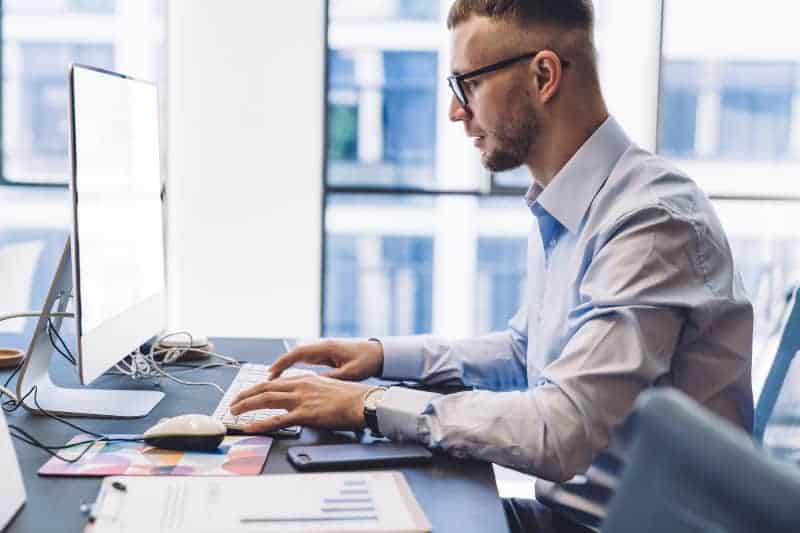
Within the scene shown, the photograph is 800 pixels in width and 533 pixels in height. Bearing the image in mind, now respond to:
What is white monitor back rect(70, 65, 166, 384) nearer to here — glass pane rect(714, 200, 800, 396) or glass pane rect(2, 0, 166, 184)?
glass pane rect(2, 0, 166, 184)

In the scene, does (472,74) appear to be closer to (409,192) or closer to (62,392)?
(62,392)

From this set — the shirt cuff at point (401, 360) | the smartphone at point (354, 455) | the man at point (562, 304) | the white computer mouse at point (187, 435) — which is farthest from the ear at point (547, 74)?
the white computer mouse at point (187, 435)

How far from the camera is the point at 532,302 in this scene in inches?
59.2

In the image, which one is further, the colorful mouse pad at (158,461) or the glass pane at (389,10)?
the glass pane at (389,10)

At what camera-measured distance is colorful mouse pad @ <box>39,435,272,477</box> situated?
3.31ft

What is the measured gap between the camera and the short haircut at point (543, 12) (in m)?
1.38

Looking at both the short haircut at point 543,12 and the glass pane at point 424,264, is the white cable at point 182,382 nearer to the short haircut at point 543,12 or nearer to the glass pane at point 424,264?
the short haircut at point 543,12

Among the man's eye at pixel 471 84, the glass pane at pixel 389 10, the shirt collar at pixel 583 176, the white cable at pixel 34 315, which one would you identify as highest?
the glass pane at pixel 389 10

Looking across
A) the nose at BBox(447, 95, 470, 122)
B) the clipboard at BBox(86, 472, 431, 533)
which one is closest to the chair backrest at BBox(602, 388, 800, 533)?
the clipboard at BBox(86, 472, 431, 533)

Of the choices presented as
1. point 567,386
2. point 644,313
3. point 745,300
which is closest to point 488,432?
point 567,386

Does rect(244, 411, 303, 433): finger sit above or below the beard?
below

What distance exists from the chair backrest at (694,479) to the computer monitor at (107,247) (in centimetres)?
84

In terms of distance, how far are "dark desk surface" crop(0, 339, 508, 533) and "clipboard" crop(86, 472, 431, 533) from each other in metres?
0.03

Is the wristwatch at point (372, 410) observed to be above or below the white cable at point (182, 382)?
above
